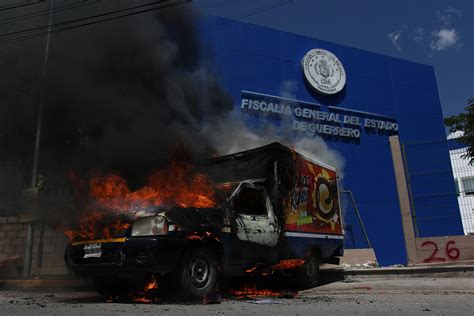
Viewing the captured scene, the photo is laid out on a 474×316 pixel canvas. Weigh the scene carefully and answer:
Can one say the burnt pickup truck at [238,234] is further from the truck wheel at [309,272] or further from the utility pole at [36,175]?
the utility pole at [36,175]

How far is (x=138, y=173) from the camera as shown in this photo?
752 centimetres

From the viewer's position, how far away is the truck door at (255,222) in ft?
19.6

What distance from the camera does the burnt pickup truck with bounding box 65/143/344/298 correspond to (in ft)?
16.3

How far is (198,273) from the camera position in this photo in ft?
17.5

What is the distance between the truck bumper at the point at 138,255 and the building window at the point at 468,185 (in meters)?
33.9

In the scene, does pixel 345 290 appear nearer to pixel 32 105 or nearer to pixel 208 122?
pixel 208 122

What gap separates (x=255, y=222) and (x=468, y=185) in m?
33.8

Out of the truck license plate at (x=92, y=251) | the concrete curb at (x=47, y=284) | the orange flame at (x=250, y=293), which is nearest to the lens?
the truck license plate at (x=92, y=251)

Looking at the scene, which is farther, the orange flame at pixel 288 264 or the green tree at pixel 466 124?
the green tree at pixel 466 124

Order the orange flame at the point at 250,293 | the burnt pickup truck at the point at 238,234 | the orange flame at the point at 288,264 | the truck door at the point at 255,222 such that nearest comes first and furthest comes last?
1. the burnt pickup truck at the point at 238,234
2. the truck door at the point at 255,222
3. the orange flame at the point at 250,293
4. the orange flame at the point at 288,264

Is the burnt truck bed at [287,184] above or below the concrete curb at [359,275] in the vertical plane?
above

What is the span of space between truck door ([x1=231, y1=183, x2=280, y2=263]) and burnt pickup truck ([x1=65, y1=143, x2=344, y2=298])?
0.04 ft

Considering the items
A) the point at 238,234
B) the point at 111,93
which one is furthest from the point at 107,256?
the point at 111,93

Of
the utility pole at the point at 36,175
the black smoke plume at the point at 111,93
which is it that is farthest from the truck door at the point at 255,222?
the utility pole at the point at 36,175
